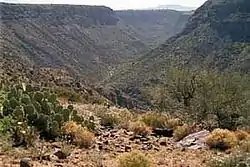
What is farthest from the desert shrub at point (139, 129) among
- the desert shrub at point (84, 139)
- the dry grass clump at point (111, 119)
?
the desert shrub at point (84, 139)

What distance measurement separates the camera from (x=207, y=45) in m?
92.3

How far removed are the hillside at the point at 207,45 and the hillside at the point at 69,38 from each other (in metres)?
11.6

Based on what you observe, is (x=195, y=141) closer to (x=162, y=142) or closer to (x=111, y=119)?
(x=162, y=142)

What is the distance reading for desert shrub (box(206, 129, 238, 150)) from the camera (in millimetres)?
13461

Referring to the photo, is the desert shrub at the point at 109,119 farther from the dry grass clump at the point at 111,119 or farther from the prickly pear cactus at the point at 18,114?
the prickly pear cactus at the point at 18,114

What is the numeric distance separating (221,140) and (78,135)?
3.85 meters

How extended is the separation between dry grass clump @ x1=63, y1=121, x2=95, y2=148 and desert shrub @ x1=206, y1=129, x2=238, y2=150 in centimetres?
318

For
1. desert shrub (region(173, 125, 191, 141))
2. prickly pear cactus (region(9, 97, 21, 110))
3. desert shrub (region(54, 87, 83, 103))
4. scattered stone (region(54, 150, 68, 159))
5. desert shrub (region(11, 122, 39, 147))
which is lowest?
desert shrub (region(54, 87, 83, 103))

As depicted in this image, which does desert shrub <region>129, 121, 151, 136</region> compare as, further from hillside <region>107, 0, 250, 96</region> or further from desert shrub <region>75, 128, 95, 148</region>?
hillside <region>107, 0, 250, 96</region>

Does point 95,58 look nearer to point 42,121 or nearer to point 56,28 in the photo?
point 56,28

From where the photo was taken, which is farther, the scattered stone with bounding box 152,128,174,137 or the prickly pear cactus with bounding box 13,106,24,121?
the scattered stone with bounding box 152,128,174,137

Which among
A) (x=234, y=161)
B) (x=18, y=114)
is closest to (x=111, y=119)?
(x=18, y=114)

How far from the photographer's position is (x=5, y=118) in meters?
12.6

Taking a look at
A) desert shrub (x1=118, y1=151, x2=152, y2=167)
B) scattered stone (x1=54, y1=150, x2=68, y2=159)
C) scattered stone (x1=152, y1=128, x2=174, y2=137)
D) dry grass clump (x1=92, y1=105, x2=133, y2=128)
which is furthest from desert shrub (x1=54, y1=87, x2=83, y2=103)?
desert shrub (x1=118, y1=151, x2=152, y2=167)
